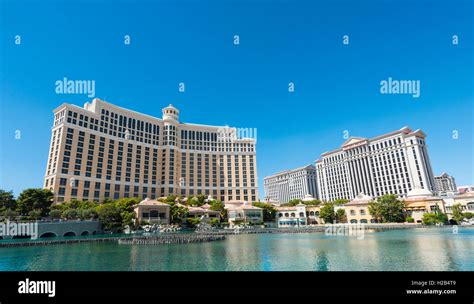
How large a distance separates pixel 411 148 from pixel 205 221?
8853 centimetres

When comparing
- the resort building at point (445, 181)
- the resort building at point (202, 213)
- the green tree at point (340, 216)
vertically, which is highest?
the resort building at point (445, 181)

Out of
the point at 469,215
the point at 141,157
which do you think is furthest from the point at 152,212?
the point at 469,215

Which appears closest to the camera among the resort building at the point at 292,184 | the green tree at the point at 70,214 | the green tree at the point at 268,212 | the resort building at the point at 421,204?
the green tree at the point at 70,214

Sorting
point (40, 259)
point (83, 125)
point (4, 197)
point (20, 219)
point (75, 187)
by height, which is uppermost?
point (83, 125)

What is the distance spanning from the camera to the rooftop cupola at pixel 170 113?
388ft

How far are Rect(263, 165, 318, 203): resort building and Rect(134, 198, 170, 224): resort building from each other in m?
90.5

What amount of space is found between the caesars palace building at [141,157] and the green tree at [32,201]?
1828 cm

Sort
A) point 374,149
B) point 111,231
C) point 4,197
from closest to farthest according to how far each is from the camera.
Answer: point 4,197 < point 111,231 < point 374,149

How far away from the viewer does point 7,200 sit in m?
59.3

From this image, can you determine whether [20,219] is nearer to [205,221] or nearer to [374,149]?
[205,221]

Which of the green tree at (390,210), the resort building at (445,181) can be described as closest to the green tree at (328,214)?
the green tree at (390,210)

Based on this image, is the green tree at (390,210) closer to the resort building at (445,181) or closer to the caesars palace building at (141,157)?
the caesars palace building at (141,157)
